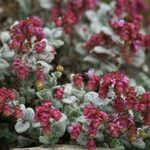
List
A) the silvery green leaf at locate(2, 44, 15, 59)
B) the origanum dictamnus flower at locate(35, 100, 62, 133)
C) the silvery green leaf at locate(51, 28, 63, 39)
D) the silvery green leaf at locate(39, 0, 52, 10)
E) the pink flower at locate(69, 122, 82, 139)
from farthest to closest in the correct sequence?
the silvery green leaf at locate(39, 0, 52, 10)
the silvery green leaf at locate(51, 28, 63, 39)
the silvery green leaf at locate(2, 44, 15, 59)
the pink flower at locate(69, 122, 82, 139)
the origanum dictamnus flower at locate(35, 100, 62, 133)

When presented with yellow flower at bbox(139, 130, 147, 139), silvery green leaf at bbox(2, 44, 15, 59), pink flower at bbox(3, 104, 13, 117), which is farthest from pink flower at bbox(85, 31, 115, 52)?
pink flower at bbox(3, 104, 13, 117)

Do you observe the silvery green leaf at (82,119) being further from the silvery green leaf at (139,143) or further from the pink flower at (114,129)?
the silvery green leaf at (139,143)

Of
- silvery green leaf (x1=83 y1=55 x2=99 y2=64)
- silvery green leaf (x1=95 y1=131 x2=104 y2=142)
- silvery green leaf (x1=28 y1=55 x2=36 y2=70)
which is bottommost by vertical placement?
silvery green leaf (x1=95 y1=131 x2=104 y2=142)

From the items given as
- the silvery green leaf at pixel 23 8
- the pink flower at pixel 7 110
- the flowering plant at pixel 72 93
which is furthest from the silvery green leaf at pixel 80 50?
the pink flower at pixel 7 110

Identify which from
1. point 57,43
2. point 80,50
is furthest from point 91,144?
point 80,50

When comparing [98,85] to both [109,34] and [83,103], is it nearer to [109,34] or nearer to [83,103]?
[83,103]

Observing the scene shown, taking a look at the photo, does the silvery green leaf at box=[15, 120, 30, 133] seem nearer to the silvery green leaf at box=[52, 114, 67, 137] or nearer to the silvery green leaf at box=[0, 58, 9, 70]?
the silvery green leaf at box=[52, 114, 67, 137]

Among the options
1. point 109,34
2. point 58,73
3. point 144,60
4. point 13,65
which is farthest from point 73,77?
point 144,60
